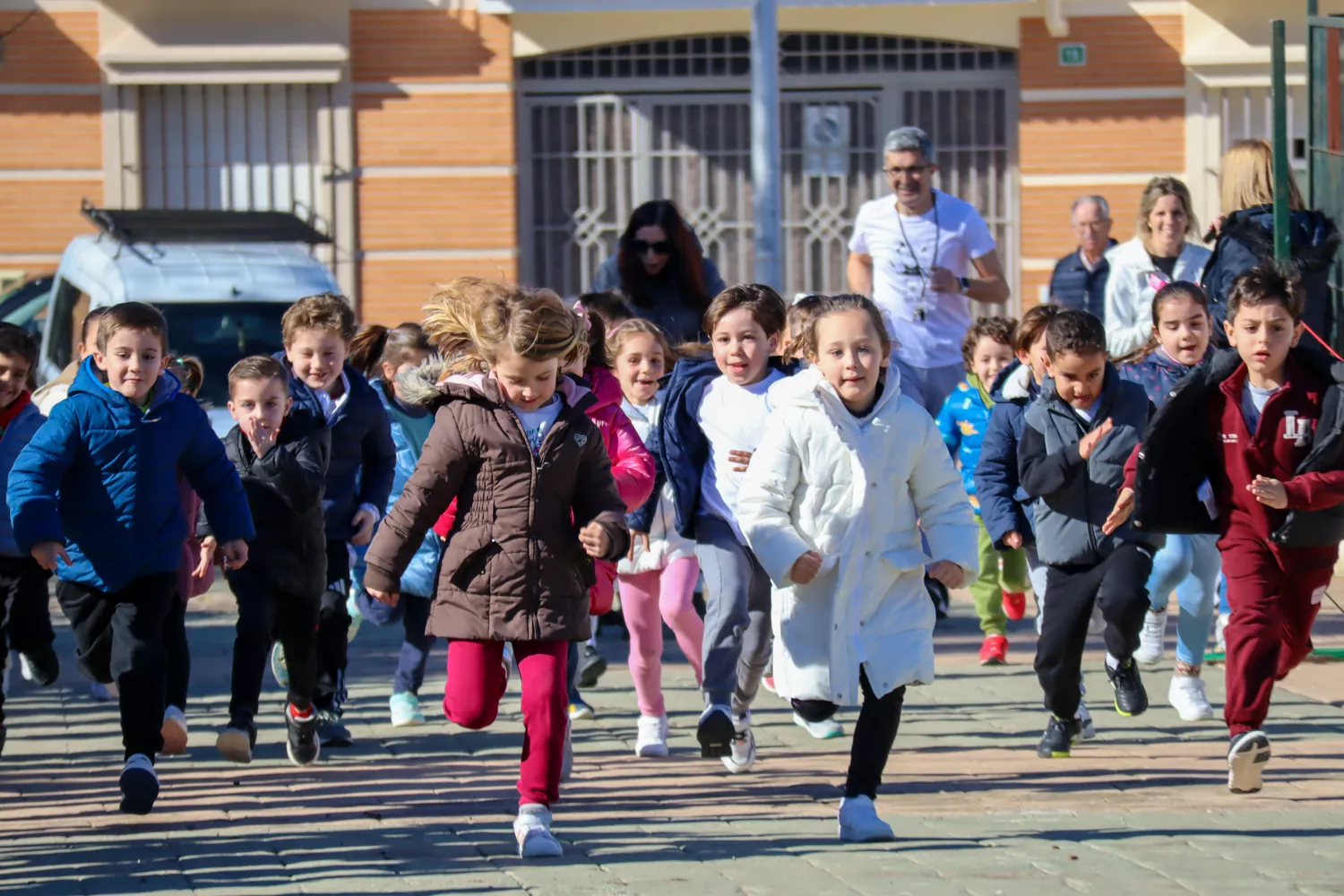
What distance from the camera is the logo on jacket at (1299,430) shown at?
6.75 m

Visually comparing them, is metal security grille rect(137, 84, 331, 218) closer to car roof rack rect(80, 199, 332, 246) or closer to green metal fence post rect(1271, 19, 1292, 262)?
car roof rack rect(80, 199, 332, 246)

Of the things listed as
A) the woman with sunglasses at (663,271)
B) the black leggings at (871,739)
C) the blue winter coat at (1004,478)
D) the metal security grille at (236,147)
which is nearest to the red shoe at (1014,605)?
the woman with sunglasses at (663,271)

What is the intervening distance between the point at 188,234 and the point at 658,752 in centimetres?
702

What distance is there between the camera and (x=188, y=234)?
1358 cm

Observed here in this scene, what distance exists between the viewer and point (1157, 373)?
8523 mm

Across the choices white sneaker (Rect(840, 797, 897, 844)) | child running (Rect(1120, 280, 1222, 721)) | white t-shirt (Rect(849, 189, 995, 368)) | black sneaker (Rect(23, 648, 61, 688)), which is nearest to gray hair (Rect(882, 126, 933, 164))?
white t-shirt (Rect(849, 189, 995, 368))

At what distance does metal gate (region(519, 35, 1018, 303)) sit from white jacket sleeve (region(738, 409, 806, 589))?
1169cm

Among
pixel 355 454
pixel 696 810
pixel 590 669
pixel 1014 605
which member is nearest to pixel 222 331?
pixel 590 669

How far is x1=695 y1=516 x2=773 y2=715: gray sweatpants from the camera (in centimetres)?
741

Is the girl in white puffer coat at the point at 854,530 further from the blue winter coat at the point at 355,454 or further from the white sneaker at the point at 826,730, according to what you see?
the blue winter coat at the point at 355,454

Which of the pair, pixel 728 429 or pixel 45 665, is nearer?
pixel 728 429

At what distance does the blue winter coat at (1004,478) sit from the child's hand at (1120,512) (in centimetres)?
32

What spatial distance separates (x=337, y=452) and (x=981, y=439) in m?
3.27

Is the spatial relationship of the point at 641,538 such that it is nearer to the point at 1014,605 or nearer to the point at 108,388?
the point at 108,388
